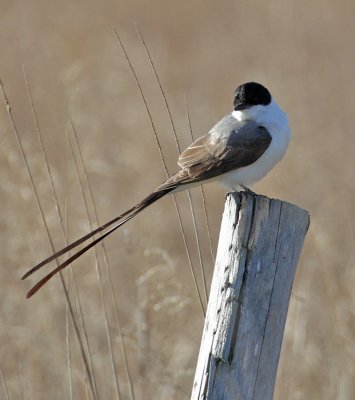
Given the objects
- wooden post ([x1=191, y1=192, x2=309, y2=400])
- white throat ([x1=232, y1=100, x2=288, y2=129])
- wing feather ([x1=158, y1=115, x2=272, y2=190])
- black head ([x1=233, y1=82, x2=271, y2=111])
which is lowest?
wooden post ([x1=191, y1=192, x2=309, y2=400])

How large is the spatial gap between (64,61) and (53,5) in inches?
59.0

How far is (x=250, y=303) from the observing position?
7.65 feet

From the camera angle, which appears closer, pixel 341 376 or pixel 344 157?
pixel 341 376

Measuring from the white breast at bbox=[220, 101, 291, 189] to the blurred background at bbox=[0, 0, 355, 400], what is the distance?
0.40m

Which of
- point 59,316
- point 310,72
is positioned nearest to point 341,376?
point 59,316

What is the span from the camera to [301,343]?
12.7ft

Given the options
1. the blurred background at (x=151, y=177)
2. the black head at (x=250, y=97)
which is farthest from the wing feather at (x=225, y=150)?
the blurred background at (x=151, y=177)

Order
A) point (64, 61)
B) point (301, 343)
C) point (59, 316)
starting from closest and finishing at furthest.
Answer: point (301, 343), point (59, 316), point (64, 61)

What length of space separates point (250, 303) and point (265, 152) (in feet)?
4.29

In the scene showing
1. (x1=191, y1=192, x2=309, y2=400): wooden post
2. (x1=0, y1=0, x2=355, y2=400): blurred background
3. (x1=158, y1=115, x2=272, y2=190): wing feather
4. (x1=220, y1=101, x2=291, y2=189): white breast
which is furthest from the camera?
(x1=0, y1=0, x2=355, y2=400): blurred background

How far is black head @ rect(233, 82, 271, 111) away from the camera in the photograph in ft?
12.0

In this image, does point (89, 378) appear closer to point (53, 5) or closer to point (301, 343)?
point (301, 343)

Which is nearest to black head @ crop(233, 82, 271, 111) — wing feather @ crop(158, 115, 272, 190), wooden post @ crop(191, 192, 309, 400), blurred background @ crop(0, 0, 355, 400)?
wing feather @ crop(158, 115, 272, 190)

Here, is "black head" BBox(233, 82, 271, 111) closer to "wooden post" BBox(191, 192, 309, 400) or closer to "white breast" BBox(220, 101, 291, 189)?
"white breast" BBox(220, 101, 291, 189)
